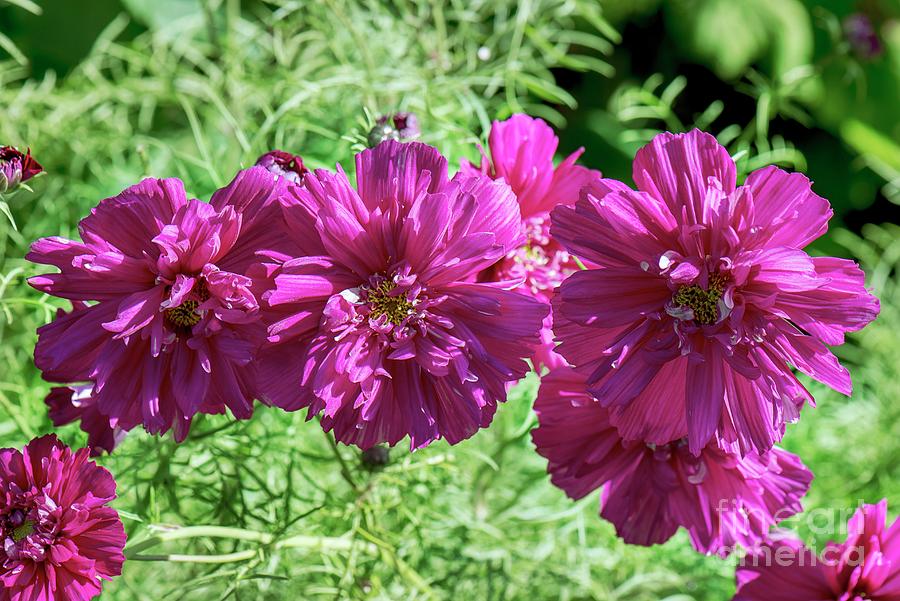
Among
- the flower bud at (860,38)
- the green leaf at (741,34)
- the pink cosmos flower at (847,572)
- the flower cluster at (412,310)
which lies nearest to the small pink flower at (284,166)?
the flower cluster at (412,310)

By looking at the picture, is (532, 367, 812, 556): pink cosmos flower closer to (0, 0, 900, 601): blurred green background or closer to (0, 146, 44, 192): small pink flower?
(0, 0, 900, 601): blurred green background

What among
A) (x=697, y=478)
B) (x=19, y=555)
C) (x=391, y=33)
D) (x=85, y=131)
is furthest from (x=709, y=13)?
(x=19, y=555)

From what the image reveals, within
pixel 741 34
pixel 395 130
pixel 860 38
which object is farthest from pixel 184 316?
pixel 741 34

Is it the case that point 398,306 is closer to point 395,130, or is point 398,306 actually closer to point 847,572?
point 395,130

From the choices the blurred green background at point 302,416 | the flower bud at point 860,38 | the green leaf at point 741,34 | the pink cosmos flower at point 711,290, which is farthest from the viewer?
the green leaf at point 741,34

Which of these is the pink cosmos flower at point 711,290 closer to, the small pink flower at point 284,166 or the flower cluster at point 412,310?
the flower cluster at point 412,310
